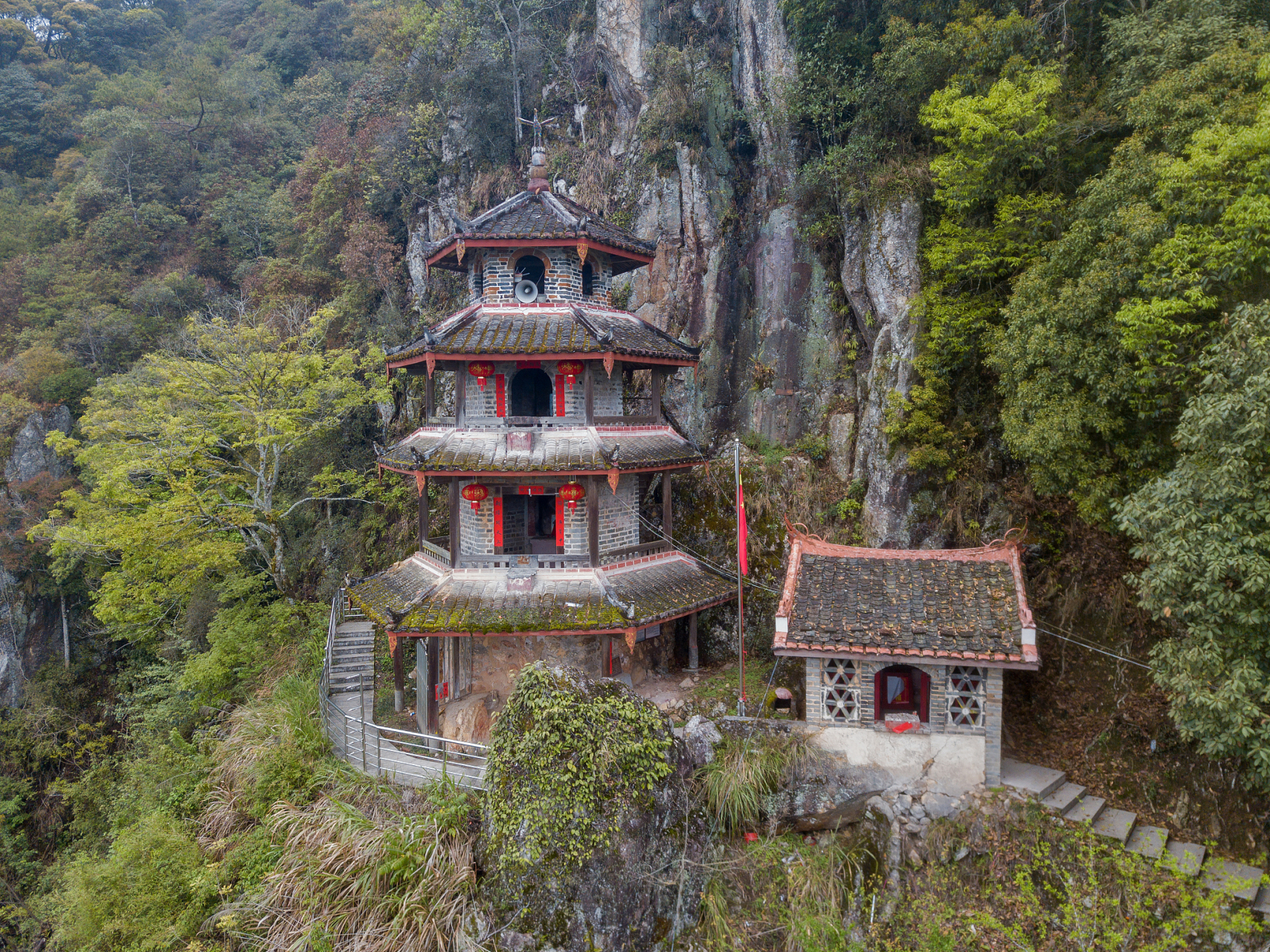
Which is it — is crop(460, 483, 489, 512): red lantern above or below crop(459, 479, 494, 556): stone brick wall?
above

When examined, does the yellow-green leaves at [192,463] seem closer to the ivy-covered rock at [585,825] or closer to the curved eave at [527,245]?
the curved eave at [527,245]

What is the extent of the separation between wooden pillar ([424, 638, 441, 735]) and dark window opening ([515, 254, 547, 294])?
906cm

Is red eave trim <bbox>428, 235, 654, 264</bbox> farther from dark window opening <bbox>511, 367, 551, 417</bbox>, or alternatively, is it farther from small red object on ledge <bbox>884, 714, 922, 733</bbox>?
small red object on ledge <bbox>884, 714, 922, 733</bbox>

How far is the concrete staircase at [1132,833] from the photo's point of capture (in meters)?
9.98

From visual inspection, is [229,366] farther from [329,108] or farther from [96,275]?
[329,108]

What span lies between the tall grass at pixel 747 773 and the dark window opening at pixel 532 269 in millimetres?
11645

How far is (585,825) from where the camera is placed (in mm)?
10680

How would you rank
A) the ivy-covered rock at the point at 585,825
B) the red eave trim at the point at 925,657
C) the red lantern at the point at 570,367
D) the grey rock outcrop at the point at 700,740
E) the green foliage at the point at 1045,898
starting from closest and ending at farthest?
the green foliage at the point at 1045,898, the ivy-covered rock at the point at 585,825, the red eave trim at the point at 925,657, the grey rock outcrop at the point at 700,740, the red lantern at the point at 570,367

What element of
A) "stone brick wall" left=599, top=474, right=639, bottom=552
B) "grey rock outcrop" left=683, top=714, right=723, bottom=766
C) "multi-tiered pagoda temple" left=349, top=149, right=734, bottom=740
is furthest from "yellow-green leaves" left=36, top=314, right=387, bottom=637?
"grey rock outcrop" left=683, top=714, right=723, bottom=766

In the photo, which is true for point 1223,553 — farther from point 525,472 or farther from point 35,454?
point 35,454

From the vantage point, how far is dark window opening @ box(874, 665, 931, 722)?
40.7 ft

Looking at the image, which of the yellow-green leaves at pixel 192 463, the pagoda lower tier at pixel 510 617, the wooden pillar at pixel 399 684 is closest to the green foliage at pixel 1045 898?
the pagoda lower tier at pixel 510 617

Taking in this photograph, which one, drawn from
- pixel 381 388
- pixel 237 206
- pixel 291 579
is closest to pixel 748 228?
pixel 381 388

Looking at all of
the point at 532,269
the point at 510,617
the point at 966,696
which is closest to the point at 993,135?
the point at 532,269
